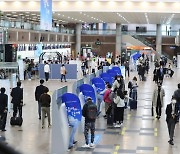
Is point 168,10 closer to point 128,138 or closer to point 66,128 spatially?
point 128,138

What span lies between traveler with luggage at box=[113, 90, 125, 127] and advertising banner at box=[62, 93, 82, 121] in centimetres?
293

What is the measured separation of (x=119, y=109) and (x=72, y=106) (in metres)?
3.31

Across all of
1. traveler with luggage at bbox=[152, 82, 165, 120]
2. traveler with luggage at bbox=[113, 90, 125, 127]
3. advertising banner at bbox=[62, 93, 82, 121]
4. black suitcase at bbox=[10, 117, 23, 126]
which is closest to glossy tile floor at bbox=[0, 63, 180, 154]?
black suitcase at bbox=[10, 117, 23, 126]

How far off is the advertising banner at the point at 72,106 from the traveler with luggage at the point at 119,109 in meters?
2.93

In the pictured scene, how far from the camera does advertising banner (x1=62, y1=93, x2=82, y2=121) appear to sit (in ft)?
30.8

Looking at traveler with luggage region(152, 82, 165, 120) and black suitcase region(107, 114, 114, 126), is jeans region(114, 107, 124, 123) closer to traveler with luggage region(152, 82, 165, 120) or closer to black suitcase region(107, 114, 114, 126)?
black suitcase region(107, 114, 114, 126)

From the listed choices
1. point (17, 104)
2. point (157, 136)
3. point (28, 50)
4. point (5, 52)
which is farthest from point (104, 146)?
point (28, 50)

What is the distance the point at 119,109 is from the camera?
12461mm

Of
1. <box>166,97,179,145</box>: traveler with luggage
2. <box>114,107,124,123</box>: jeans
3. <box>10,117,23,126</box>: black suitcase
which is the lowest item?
<box>10,117,23,126</box>: black suitcase

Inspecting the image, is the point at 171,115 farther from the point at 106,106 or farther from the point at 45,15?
the point at 45,15

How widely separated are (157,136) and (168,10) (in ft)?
55.9

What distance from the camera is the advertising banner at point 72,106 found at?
938 cm

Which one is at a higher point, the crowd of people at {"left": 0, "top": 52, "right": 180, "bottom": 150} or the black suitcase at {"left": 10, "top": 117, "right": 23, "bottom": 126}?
the crowd of people at {"left": 0, "top": 52, "right": 180, "bottom": 150}

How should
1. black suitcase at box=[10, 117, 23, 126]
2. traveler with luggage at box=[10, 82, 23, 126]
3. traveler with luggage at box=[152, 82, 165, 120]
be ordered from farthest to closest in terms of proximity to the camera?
1. traveler with luggage at box=[152, 82, 165, 120]
2. black suitcase at box=[10, 117, 23, 126]
3. traveler with luggage at box=[10, 82, 23, 126]
